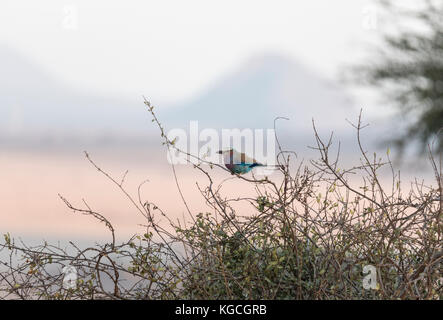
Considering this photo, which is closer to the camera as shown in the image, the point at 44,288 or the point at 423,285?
the point at 423,285

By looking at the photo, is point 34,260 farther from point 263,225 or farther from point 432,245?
point 432,245

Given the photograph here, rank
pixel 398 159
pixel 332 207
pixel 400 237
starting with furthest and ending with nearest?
pixel 398 159 → pixel 332 207 → pixel 400 237

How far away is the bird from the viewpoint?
437 cm

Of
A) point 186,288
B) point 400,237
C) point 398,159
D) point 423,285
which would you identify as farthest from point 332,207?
point 398,159

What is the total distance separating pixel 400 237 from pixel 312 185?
24.3 inches

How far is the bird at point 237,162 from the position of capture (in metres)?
4.37

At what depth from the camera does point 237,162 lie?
4.47 m

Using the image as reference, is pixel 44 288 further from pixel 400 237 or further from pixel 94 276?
pixel 400 237

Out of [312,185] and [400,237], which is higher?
[312,185]

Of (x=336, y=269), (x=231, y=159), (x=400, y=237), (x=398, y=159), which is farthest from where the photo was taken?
(x=398, y=159)

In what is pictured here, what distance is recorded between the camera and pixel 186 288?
3.82m

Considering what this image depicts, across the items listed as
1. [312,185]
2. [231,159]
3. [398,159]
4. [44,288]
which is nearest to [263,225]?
[312,185]
